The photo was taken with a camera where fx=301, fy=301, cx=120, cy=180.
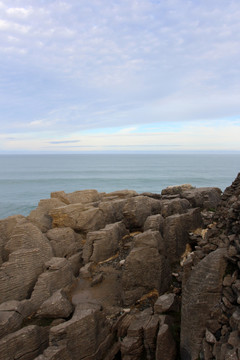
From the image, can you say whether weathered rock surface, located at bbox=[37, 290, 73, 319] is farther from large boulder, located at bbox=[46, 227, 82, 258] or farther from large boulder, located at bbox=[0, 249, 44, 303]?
large boulder, located at bbox=[46, 227, 82, 258]

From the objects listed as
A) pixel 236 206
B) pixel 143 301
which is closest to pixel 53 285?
pixel 143 301

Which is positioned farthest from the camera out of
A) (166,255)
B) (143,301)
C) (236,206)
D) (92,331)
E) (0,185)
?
(0,185)

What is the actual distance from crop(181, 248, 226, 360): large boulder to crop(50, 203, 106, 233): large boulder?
8.52m

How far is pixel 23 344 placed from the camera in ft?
27.8

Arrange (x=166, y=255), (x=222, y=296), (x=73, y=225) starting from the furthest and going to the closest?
(x=73, y=225) < (x=166, y=255) < (x=222, y=296)

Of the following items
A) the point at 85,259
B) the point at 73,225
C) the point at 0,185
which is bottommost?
the point at 0,185

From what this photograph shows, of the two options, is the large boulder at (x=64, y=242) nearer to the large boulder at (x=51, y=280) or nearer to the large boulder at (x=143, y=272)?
the large boulder at (x=51, y=280)

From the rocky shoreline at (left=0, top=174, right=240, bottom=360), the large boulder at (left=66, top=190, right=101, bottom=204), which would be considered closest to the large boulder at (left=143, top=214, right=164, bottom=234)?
the rocky shoreline at (left=0, top=174, right=240, bottom=360)

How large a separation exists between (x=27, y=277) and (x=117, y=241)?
14.3 feet

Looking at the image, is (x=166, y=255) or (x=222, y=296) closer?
(x=222, y=296)

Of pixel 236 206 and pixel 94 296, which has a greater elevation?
pixel 236 206

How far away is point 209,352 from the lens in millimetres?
6289

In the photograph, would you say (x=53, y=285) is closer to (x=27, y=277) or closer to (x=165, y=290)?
(x=27, y=277)

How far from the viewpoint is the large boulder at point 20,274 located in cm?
1058
